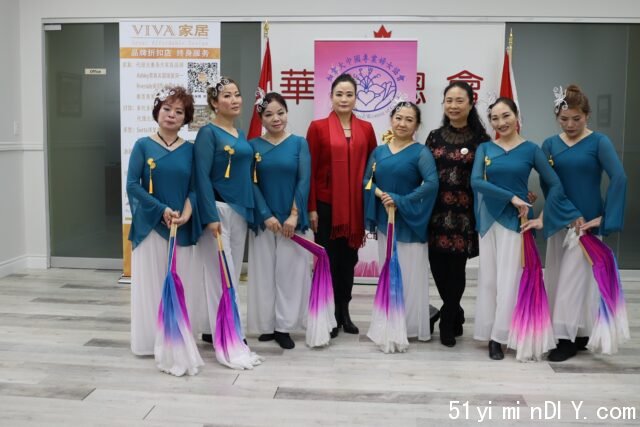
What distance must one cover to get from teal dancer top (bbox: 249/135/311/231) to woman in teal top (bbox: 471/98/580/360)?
91cm

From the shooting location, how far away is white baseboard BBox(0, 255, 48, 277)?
18.2 ft

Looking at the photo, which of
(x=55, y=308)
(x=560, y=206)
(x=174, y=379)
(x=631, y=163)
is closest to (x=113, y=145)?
(x=55, y=308)

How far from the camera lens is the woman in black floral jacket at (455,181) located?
3.59 metres

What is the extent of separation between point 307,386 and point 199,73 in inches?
122

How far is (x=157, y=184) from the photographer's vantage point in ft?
11.0

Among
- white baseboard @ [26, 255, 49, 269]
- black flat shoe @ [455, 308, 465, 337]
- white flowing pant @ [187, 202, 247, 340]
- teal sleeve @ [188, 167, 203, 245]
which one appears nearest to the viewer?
teal sleeve @ [188, 167, 203, 245]

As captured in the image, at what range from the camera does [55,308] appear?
4.55 m

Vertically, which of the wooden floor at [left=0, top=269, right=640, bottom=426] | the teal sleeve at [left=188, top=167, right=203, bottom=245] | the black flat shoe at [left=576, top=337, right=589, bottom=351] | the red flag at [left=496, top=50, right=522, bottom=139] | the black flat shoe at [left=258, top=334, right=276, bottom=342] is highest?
the red flag at [left=496, top=50, right=522, bottom=139]

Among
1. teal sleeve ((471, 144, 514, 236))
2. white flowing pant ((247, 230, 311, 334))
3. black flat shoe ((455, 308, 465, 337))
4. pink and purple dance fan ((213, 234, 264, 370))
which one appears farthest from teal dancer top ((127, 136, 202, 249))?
black flat shoe ((455, 308, 465, 337))

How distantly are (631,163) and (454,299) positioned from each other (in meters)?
2.75

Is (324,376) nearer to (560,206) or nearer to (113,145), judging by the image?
(560,206)

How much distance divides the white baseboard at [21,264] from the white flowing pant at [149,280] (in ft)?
8.62

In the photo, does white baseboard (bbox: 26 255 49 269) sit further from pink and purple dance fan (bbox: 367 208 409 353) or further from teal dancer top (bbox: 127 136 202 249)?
pink and purple dance fan (bbox: 367 208 409 353)

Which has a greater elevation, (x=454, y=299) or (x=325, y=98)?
(x=325, y=98)
